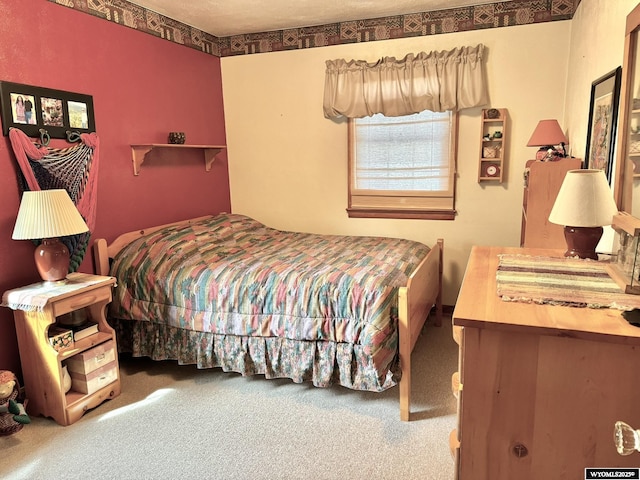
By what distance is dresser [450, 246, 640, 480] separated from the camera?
102cm

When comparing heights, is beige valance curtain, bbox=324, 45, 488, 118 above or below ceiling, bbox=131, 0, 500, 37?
below

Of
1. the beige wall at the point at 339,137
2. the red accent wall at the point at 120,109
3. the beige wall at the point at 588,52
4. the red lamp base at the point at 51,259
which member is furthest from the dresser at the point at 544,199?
the red accent wall at the point at 120,109

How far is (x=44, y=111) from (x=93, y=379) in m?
1.61

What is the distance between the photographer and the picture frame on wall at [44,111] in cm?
245

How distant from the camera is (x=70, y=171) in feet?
8.98

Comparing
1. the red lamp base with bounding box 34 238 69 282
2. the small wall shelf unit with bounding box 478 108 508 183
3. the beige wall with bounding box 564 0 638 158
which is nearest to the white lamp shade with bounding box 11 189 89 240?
the red lamp base with bounding box 34 238 69 282

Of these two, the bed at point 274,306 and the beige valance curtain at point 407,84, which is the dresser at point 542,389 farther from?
the beige valance curtain at point 407,84

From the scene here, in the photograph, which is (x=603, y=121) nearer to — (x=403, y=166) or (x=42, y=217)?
(x=403, y=166)

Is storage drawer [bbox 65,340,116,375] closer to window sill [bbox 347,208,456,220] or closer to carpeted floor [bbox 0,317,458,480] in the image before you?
carpeted floor [bbox 0,317,458,480]

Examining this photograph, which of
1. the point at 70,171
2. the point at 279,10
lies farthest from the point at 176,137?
the point at 279,10

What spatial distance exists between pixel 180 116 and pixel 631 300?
352 centimetres

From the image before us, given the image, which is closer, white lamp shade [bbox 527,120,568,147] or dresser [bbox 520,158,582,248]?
dresser [bbox 520,158,582,248]

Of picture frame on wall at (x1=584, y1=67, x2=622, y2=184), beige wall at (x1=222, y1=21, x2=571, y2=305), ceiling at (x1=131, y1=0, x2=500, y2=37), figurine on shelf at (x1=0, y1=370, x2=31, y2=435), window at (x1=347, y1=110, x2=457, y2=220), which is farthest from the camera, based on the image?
window at (x1=347, y1=110, x2=457, y2=220)

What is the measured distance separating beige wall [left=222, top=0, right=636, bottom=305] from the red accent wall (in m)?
0.32
